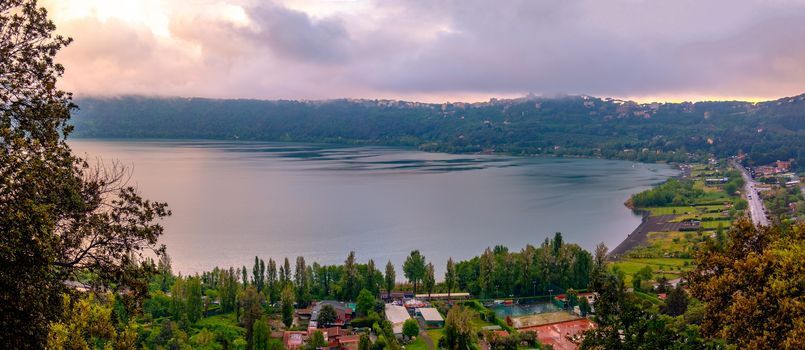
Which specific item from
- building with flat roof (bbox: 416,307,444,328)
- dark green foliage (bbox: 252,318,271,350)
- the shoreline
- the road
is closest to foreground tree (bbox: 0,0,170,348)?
dark green foliage (bbox: 252,318,271,350)

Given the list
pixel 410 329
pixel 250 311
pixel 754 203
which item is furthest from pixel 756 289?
pixel 754 203

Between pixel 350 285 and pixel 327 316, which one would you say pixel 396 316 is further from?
pixel 350 285

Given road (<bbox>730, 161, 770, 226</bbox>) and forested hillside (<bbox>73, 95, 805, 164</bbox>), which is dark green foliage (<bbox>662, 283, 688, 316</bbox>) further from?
forested hillside (<bbox>73, 95, 805, 164</bbox>)

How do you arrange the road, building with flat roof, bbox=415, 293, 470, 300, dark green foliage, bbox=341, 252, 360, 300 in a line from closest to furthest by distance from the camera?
dark green foliage, bbox=341, 252, 360, 300
building with flat roof, bbox=415, 293, 470, 300
the road

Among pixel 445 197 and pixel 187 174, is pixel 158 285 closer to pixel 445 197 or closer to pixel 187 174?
pixel 445 197

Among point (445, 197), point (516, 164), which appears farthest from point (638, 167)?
point (445, 197)

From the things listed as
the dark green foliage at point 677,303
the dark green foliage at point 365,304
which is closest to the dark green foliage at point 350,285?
the dark green foliage at point 365,304
